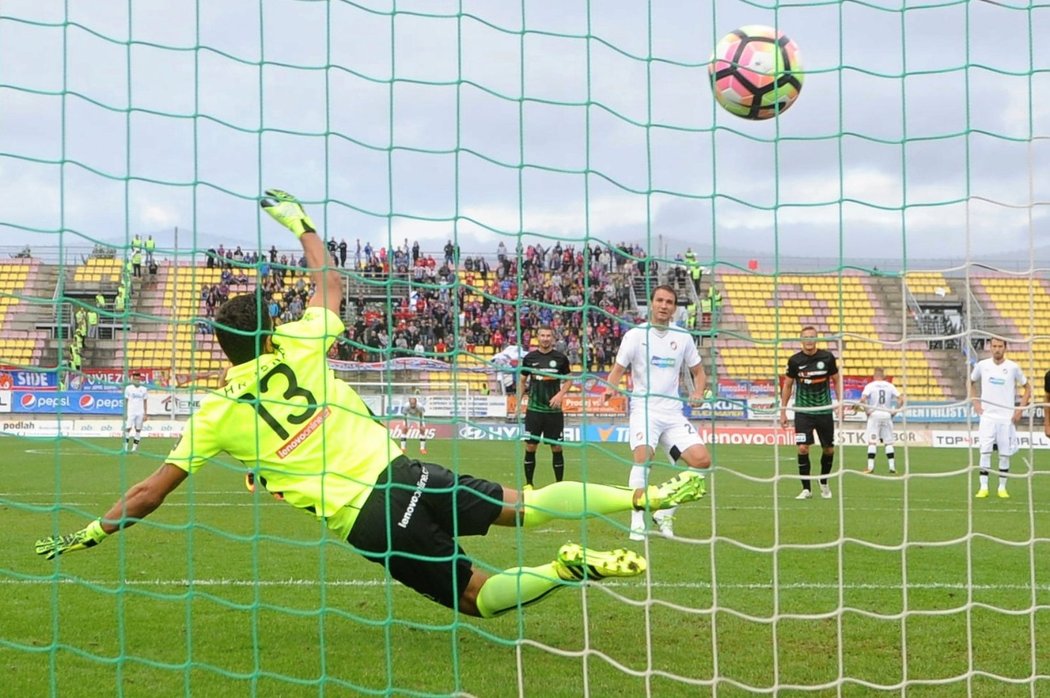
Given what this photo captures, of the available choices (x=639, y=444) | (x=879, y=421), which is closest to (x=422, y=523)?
(x=639, y=444)

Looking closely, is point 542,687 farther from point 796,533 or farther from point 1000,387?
point 1000,387

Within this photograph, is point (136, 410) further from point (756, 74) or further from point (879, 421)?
point (756, 74)

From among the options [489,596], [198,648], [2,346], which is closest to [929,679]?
[489,596]

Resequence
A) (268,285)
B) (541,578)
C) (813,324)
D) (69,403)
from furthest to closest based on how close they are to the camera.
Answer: (69,403) → (813,324) → (268,285) → (541,578)

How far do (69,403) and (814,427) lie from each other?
18504mm

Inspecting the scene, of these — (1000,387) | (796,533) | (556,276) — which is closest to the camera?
(796,533)

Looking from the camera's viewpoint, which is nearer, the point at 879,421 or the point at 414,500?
the point at 414,500

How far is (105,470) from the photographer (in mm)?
16531

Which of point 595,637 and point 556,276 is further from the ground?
point 556,276

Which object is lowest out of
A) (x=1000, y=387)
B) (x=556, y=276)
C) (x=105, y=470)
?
(x=105, y=470)

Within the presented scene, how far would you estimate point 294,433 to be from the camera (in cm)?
468

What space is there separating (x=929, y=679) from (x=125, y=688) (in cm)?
351

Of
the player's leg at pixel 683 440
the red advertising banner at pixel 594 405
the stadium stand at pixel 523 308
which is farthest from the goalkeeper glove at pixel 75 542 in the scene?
the red advertising banner at pixel 594 405

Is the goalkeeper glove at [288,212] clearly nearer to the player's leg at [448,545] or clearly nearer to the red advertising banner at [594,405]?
the player's leg at [448,545]
